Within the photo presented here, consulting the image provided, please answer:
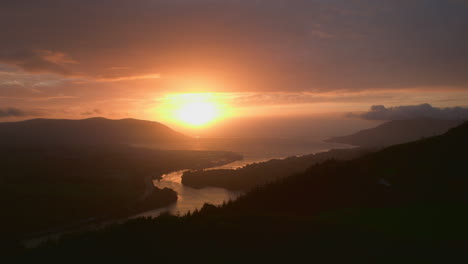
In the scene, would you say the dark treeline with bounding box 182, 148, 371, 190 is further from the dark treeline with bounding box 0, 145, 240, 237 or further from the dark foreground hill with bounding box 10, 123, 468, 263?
the dark foreground hill with bounding box 10, 123, 468, 263

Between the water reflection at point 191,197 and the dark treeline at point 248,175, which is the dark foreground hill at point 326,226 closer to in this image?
the water reflection at point 191,197

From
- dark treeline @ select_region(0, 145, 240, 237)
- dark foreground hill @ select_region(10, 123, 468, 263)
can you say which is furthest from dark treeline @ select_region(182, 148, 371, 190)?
dark foreground hill @ select_region(10, 123, 468, 263)

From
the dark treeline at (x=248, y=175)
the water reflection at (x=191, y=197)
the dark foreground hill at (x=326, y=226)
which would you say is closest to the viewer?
the dark foreground hill at (x=326, y=226)

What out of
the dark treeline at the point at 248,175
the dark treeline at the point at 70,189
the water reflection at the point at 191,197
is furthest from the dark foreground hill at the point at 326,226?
the dark treeline at the point at 248,175

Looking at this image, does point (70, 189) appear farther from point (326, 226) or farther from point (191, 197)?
point (326, 226)

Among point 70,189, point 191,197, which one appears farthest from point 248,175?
point 70,189

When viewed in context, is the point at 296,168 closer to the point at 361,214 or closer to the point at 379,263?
the point at 361,214

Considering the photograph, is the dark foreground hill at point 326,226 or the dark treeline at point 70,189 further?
the dark treeline at point 70,189
